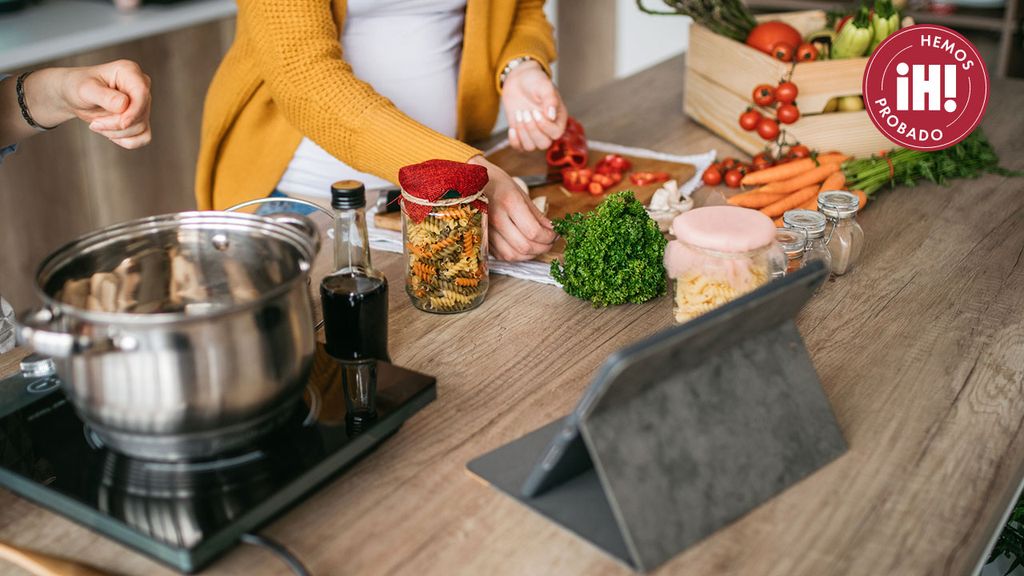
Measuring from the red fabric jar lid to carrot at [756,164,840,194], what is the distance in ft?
2.06

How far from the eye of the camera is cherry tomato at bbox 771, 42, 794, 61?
5.69 ft

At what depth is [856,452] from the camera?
95 centimetres

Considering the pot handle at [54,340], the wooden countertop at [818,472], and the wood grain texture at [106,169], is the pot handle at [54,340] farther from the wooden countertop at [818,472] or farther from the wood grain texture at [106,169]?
the wood grain texture at [106,169]

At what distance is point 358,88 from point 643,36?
3.06m

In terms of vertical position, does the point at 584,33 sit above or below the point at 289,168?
below

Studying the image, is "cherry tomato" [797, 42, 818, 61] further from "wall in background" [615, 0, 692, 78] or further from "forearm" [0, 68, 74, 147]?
"wall in background" [615, 0, 692, 78]

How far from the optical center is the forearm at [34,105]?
4.30ft

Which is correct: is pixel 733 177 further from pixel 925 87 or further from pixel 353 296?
pixel 353 296

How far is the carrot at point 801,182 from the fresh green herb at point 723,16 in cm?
41

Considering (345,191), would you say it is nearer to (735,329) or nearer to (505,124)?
(735,329)

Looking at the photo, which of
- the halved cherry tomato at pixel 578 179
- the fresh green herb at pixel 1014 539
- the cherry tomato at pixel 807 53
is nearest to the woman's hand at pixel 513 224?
the halved cherry tomato at pixel 578 179

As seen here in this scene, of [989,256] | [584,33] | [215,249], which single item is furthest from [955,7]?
[215,249]

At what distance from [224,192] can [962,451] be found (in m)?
1.33

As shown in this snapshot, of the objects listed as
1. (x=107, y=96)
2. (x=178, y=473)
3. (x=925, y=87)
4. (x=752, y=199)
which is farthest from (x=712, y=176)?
(x=178, y=473)
